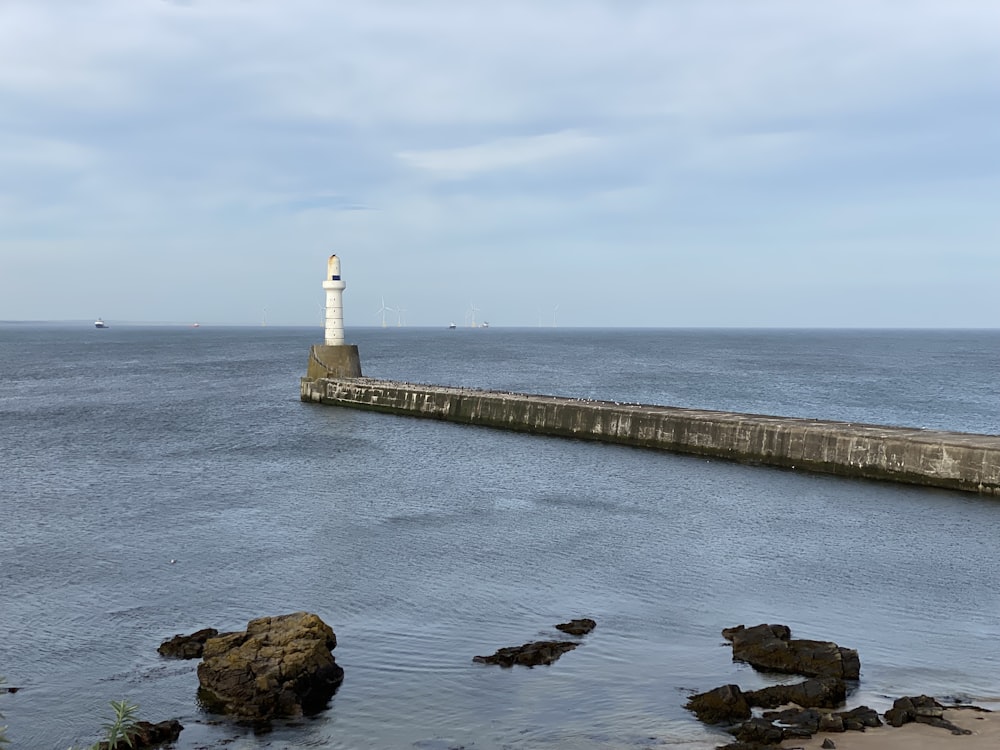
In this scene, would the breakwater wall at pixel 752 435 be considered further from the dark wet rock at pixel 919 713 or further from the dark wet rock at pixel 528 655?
the dark wet rock at pixel 528 655

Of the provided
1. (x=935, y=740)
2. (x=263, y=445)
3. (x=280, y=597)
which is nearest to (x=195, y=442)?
(x=263, y=445)

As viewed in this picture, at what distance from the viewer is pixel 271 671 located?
14289 mm

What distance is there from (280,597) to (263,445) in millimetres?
24356

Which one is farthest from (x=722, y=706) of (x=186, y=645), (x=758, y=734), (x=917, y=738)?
(x=186, y=645)

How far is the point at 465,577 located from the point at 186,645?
650 cm

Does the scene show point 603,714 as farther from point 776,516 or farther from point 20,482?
point 20,482

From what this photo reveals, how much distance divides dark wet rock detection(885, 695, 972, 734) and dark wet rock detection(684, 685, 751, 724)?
75.1 inches

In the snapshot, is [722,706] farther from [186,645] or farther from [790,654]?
[186,645]

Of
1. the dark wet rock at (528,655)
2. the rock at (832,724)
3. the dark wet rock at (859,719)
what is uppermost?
the dark wet rock at (859,719)

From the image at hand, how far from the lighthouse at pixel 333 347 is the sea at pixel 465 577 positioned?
16026mm

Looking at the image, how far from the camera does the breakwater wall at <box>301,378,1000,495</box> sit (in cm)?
3048

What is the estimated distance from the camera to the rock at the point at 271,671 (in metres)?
14.0

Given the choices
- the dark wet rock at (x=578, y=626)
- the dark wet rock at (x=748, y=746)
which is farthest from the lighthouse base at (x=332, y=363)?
the dark wet rock at (x=748, y=746)

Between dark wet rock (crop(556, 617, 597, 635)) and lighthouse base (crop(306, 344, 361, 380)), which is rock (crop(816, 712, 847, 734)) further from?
lighthouse base (crop(306, 344, 361, 380))
